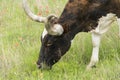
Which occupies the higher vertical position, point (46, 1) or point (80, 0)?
point (80, 0)

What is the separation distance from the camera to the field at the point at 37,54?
664cm

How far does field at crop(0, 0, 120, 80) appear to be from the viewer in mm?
6645

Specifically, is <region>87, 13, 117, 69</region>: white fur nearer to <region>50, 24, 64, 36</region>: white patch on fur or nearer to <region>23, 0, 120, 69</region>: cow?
<region>23, 0, 120, 69</region>: cow

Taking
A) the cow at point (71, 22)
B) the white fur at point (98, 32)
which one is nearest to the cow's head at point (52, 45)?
the cow at point (71, 22)

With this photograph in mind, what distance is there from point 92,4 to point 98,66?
38.1 inches

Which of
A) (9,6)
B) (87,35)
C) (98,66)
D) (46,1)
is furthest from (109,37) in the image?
(9,6)

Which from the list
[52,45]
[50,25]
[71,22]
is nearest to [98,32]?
[71,22]

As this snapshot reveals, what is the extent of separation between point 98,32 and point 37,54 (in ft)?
3.57

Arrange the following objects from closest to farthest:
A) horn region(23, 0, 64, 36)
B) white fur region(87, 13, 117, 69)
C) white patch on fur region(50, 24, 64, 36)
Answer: horn region(23, 0, 64, 36) → white patch on fur region(50, 24, 64, 36) → white fur region(87, 13, 117, 69)

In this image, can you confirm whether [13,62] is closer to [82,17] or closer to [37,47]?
[37,47]

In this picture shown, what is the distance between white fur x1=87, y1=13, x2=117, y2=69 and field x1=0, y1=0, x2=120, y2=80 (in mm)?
110

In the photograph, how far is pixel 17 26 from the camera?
940 centimetres

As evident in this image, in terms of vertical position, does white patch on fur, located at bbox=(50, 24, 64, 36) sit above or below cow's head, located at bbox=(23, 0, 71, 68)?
above

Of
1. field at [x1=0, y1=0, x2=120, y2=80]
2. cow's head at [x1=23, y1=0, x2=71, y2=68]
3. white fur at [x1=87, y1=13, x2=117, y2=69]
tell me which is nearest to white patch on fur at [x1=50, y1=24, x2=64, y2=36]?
cow's head at [x1=23, y1=0, x2=71, y2=68]
